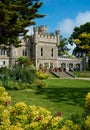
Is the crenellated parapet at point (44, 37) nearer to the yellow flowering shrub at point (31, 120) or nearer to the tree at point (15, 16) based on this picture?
the tree at point (15, 16)

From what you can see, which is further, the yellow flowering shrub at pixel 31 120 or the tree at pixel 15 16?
the tree at pixel 15 16

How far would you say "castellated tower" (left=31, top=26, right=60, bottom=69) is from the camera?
65.2 meters

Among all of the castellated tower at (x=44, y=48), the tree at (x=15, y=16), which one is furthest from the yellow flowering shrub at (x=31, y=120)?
→ the castellated tower at (x=44, y=48)

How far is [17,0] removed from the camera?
23.7 m

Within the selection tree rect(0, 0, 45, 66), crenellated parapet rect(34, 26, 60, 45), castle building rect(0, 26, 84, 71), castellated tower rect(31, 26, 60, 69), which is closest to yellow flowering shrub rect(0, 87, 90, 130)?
tree rect(0, 0, 45, 66)

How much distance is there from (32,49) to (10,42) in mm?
40269

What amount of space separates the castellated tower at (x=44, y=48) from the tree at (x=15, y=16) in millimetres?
39599

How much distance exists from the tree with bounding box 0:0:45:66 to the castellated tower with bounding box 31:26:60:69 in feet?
130

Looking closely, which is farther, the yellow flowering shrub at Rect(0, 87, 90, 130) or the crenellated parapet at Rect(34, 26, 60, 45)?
the crenellated parapet at Rect(34, 26, 60, 45)

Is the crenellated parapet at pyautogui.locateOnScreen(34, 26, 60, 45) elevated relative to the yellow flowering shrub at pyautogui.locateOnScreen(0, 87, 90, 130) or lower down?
elevated

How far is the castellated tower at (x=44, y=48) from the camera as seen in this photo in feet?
214

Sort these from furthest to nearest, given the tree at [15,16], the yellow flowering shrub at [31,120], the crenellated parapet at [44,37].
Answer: the crenellated parapet at [44,37] → the tree at [15,16] → the yellow flowering shrub at [31,120]

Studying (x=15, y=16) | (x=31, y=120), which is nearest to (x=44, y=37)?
(x=15, y=16)

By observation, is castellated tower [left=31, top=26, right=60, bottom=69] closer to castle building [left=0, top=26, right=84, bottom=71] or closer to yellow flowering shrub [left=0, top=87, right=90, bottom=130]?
castle building [left=0, top=26, right=84, bottom=71]
